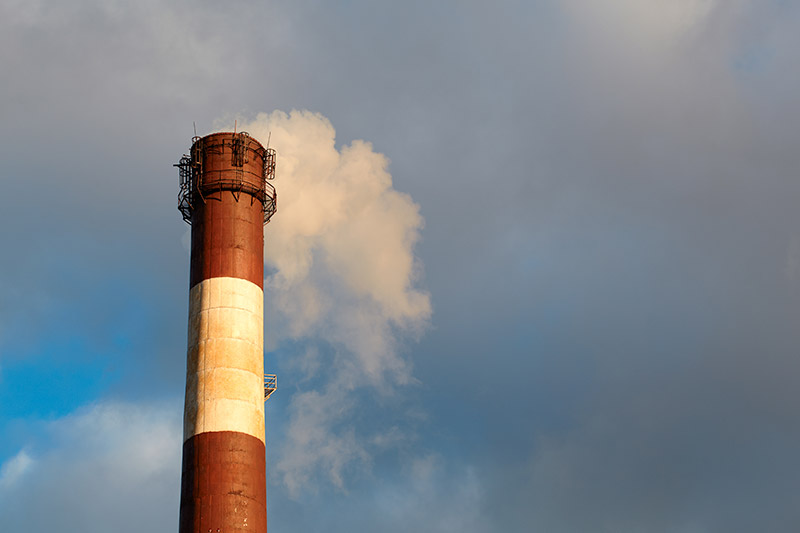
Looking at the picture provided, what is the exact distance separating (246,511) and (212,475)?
247 cm

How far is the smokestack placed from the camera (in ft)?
171

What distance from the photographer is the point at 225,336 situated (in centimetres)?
5484

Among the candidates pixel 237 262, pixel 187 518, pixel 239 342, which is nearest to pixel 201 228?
pixel 237 262

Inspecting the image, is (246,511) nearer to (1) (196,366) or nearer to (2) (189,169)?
(1) (196,366)

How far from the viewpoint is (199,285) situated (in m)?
56.5

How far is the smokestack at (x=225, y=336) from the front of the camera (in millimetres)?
52031

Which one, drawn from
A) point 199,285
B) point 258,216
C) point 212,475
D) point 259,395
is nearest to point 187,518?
point 212,475

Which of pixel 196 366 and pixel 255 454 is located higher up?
pixel 196 366

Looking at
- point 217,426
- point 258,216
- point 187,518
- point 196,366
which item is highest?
point 258,216

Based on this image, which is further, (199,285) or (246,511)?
(199,285)

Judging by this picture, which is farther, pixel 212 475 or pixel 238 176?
pixel 238 176

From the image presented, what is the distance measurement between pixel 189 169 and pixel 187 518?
1995 centimetres

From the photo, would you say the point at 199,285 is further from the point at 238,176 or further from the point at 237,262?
the point at 238,176

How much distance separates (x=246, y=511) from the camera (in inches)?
2041
